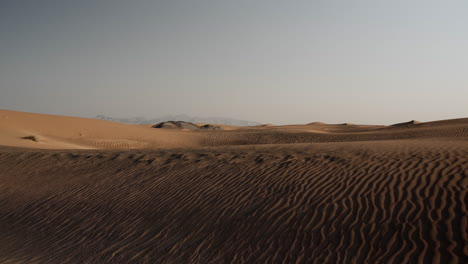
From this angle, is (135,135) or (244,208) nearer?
(244,208)

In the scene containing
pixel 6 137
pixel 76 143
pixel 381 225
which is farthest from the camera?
pixel 76 143

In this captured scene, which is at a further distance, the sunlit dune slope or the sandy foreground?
the sunlit dune slope

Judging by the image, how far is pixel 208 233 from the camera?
223 inches

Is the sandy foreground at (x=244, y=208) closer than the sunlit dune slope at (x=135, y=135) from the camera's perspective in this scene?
Yes

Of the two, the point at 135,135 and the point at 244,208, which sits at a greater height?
the point at 135,135

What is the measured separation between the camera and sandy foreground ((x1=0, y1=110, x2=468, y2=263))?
477 cm

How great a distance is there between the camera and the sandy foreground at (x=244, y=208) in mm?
4773

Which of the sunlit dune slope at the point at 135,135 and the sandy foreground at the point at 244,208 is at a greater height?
the sunlit dune slope at the point at 135,135

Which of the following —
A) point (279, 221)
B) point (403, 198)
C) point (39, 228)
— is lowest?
point (39, 228)

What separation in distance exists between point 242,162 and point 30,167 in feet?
23.6

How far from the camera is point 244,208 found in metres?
6.27

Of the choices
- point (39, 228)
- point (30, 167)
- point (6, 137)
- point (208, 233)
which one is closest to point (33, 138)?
point (6, 137)

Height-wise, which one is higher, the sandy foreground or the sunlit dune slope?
the sunlit dune slope

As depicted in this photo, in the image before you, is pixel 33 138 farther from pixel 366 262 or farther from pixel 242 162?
pixel 366 262
